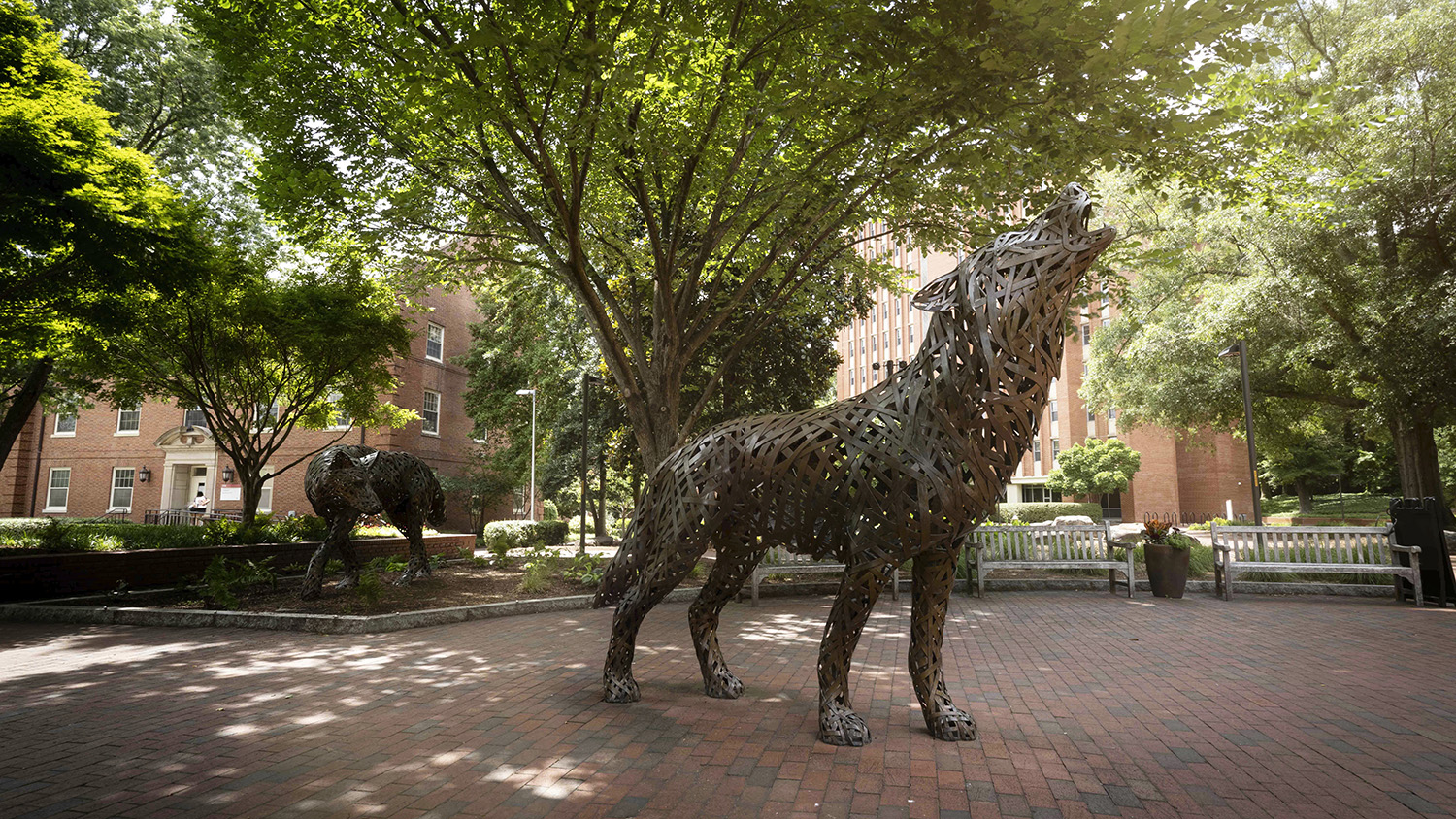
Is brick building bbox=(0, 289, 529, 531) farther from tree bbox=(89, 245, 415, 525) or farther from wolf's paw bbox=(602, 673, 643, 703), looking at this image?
wolf's paw bbox=(602, 673, 643, 703)

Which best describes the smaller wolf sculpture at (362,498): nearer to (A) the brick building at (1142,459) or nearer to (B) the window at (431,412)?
(B) the window at (431,412)

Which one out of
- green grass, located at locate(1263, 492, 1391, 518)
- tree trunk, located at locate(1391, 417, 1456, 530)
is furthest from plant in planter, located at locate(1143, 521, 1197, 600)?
green grass, located at locate(1263, 492, 1391, 518)

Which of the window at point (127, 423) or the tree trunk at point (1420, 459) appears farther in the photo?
the window at point (127, 423)

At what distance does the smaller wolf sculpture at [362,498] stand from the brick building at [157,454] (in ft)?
58.3

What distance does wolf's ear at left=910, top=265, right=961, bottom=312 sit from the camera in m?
4.08

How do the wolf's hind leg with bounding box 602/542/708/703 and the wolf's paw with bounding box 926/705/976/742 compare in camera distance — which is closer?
the wolf's paw with bounding box 926/705/976/742

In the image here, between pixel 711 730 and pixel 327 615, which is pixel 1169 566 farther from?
pixel 327 615

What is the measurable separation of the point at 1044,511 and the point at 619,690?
116ft

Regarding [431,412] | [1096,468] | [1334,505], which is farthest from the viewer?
[1334,505]

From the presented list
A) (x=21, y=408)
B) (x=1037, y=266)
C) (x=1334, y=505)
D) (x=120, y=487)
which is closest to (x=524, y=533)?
(x=21, y=408)

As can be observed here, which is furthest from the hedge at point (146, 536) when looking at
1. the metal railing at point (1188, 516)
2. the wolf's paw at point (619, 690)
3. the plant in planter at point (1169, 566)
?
the metal railing at point (1188, 516)

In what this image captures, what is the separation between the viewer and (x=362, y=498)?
31.1 ft

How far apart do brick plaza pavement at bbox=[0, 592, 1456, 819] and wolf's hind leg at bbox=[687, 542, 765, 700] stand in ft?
0.47

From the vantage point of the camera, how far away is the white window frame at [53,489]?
30938 millimetres
